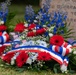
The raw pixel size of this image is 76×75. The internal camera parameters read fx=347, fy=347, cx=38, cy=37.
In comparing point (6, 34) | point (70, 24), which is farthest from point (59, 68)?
point (70, 24)

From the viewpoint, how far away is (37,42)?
5.68 metres

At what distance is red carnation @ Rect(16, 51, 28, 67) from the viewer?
214 inches

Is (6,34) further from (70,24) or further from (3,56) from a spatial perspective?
Result: (70,24)

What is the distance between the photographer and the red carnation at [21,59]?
214 inches

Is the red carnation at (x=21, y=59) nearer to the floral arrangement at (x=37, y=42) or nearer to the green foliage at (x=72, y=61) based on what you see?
the floral arrangement at (x=37, y=42)

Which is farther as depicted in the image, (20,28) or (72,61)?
(20,28)

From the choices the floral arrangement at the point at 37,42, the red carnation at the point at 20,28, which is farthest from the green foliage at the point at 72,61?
the red carnation at the point at 20,28

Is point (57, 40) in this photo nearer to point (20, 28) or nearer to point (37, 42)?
point (37, 42)

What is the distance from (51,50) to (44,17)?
3.28 feet

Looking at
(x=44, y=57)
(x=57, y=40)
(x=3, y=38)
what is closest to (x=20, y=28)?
(x=3, y=38)

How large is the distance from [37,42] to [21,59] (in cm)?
42

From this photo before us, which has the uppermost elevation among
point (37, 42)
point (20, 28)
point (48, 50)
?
point (20, 28)

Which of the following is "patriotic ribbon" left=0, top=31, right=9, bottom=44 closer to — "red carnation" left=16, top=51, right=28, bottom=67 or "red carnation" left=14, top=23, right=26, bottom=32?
"red carnation" left=14, top=23, right=26, bottom=32

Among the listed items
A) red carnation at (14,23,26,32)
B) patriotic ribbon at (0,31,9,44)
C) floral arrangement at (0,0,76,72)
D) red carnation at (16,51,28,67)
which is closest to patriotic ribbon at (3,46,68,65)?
floral arrangement at (0,0,76,72)
